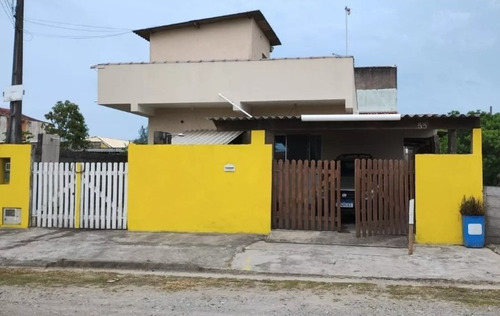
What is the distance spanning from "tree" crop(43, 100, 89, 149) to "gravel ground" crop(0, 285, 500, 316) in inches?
871

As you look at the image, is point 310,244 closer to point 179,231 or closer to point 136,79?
point 179,231

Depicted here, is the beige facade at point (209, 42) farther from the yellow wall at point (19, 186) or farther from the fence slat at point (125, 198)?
the yellow wall at point (19, 186)

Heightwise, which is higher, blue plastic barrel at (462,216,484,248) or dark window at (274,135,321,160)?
dark window at (274,135,321,160)

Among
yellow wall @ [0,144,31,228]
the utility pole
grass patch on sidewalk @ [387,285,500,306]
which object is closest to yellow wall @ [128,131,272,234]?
yellow wall @ [0,144,31,228]

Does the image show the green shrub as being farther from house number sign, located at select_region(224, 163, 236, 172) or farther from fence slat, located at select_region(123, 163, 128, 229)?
fence slat, located at select_region(123, 163, 128, 229)

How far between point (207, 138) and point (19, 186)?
5.04 metres

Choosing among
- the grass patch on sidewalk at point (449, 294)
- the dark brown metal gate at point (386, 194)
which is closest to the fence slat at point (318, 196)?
the dark brown metal gate at point (386, 194)

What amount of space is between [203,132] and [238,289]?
8.76m

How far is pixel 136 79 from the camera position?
1814 cm

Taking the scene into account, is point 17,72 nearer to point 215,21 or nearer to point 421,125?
point 215,21

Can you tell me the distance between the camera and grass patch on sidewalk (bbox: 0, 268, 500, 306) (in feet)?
22.1

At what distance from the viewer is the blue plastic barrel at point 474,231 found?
10141mm

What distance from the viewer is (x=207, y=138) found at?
13906mm

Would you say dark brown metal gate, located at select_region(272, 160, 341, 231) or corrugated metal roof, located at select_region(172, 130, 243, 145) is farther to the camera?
corrugated metal roof, located at select_region(172, 130, 243, 145)
